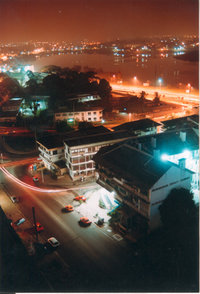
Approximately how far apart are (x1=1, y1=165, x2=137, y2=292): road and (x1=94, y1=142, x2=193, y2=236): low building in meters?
0.55

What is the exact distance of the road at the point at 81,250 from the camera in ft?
14.3

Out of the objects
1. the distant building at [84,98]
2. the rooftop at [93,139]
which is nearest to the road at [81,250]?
the rooftop at [93,139]

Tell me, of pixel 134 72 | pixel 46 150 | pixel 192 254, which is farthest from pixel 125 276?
pixel 134 72

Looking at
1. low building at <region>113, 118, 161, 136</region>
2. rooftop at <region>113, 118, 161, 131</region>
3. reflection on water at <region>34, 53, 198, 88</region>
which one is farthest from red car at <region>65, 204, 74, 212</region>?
reflection on water at <region>34, 53, 198, 88</region>

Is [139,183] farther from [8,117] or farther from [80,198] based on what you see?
[8,117]

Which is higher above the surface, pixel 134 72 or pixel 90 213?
pixel 134 72

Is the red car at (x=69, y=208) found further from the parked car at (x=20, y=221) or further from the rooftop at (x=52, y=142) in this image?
the rooftop at (x=52, y=142)

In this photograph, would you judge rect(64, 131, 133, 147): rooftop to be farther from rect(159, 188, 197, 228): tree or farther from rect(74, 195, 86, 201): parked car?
rect(159, 188, 197, 228): tree

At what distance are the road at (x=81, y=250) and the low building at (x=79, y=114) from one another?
651cm

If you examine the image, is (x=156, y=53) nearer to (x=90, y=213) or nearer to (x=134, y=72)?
(x=134, y=72)

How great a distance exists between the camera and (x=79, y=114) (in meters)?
13.0

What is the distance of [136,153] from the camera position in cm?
589

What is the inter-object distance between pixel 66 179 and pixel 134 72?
29739mm

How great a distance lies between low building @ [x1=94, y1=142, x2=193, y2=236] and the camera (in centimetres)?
509
